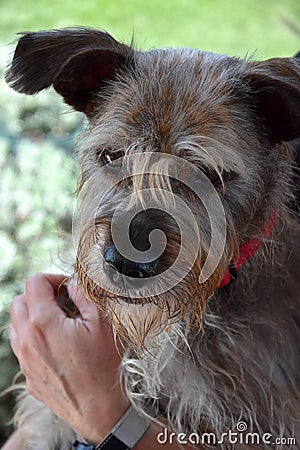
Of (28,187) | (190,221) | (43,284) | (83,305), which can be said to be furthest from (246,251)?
(28,187)

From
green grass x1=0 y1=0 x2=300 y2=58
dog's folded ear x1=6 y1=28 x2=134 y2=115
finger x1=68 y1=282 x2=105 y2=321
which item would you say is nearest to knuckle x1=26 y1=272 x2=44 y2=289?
finger x1=68 y1=282 x2=105 y2=321

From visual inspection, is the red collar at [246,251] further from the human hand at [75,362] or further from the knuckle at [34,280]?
the knuckle at [34,280]

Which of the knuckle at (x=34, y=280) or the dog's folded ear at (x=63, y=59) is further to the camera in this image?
the knuckle at (x=34, y=280)

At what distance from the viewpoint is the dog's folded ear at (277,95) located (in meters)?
1.58

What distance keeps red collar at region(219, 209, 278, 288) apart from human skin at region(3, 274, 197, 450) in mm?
361

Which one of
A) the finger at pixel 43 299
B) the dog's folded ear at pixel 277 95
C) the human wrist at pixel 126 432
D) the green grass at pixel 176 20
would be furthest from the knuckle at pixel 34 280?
the green grass at pixel 176 20

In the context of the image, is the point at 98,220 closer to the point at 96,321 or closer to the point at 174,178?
the point at 174,178

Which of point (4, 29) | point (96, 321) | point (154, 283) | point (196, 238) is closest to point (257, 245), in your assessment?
point (196, 238)

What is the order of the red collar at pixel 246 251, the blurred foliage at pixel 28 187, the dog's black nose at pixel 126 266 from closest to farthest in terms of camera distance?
the dog's black nose at pixel 126 266 < the red collar at pixel 246 251 < the blurred foliage at pixel 28 187

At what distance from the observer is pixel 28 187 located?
324 centimetres

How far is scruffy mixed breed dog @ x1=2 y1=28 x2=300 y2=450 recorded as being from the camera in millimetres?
1563

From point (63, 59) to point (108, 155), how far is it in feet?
0.81

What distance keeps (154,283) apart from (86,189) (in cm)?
37

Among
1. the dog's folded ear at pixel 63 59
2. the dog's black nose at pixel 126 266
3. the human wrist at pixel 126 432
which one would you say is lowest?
the human wrist at pixel 126 432
